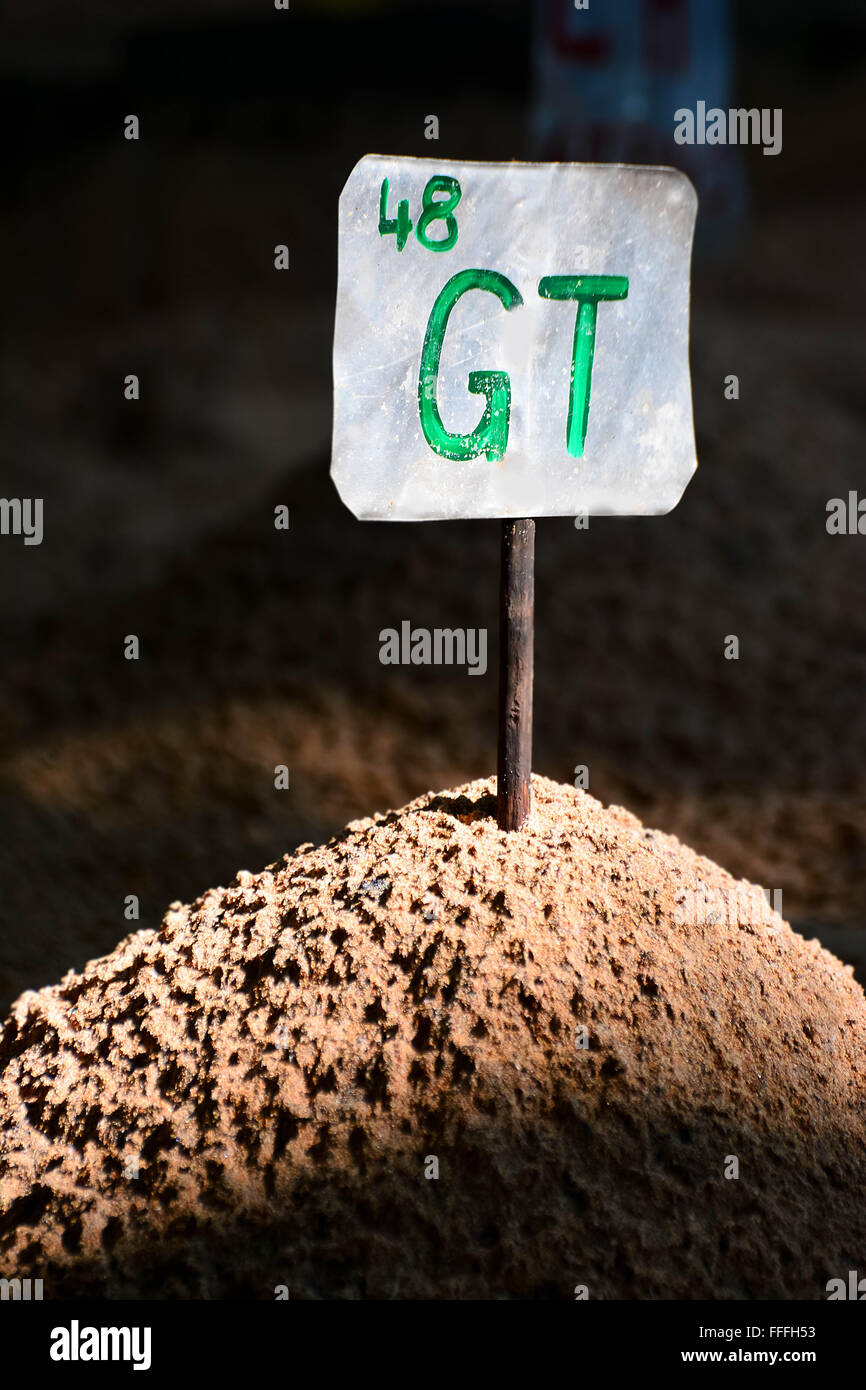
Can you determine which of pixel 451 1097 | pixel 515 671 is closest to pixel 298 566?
pixel 515 671

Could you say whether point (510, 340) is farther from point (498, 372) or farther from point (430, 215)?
point (430, 215)

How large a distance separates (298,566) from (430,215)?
8.42ft

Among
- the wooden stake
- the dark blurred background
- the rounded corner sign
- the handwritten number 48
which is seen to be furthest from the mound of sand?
the dark blurred background

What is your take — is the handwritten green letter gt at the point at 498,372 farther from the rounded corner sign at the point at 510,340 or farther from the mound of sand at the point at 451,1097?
the mound of sand at the point at 451,1097

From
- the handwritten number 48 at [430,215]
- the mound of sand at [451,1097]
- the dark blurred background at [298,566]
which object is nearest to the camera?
the mound of sand at [451,1097]

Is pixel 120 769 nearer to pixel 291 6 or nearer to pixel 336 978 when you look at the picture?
pixel 336 978

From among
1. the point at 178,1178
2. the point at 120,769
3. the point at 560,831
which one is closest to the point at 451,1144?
the point at 178,1178

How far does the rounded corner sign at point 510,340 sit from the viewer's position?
1352mm

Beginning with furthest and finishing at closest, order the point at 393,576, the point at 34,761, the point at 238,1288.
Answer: the point at 393,576
the point at 34,761
the point at 238,1288

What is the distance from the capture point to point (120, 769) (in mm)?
3260

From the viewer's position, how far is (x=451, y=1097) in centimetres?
128

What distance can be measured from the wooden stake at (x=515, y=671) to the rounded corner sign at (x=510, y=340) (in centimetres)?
4

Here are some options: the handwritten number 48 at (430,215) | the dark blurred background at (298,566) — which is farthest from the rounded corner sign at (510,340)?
the dark blurred background at (298,566)

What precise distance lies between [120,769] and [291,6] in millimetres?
7870
